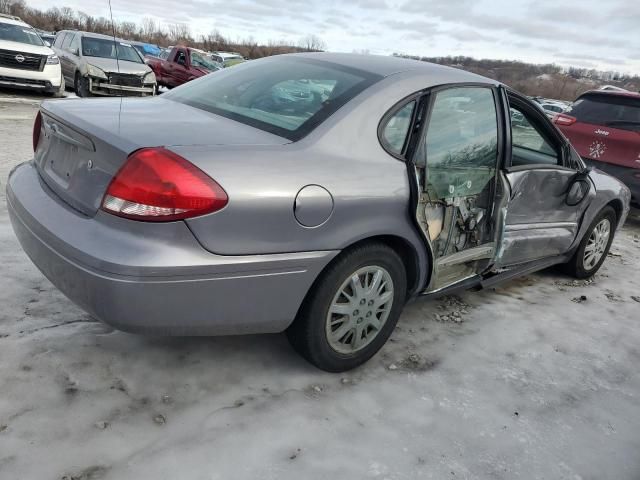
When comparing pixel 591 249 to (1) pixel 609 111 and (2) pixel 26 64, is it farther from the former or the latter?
(2) pixel 26 64

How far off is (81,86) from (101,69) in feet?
2.54

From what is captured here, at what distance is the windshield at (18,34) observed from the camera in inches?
465

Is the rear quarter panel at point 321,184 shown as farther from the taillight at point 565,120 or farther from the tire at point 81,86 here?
the tire at point 81,86

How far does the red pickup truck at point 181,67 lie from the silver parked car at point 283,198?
14.9m

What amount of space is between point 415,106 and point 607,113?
17.8 ft

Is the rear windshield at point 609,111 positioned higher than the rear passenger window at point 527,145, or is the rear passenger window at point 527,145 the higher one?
the rear windshield at point 609,111

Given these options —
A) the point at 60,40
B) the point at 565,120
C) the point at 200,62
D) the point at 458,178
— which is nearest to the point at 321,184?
the point at 458,178

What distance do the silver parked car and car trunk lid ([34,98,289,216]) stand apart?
10 mm

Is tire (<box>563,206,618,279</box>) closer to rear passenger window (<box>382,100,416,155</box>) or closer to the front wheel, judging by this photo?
rear passenger window (<box>382,100,416,155</box>)

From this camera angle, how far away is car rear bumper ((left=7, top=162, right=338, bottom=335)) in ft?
6.61

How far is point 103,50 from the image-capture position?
13477 mm

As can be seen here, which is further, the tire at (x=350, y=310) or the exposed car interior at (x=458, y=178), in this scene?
the exposed car interior at (x=458, y=178)

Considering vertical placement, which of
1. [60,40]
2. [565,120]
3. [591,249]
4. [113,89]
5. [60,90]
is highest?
[60,40]

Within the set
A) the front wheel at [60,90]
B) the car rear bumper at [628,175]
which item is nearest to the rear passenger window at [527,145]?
the car rear bumper at [628,175]
